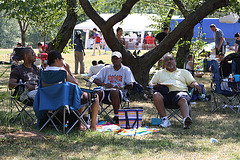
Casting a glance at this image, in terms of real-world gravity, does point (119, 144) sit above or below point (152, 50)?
below

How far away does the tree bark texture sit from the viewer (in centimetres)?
777

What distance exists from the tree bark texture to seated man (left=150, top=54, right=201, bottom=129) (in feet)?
5.87

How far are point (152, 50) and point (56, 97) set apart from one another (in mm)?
3688

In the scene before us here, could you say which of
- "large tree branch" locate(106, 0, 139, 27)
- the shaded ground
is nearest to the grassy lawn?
the shaded ground

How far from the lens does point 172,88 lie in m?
6.10

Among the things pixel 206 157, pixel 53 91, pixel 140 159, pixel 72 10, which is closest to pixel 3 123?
pixel 53 91

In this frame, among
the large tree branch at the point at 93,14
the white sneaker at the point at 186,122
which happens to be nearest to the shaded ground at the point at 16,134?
the white sneaker at the point at 186,122

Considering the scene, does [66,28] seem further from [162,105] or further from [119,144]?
[119,144]

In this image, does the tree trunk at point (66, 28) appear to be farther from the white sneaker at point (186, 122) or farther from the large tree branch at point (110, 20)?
the white sneaker at point (186, 122)

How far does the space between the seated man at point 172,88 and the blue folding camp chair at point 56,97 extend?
4.28ft

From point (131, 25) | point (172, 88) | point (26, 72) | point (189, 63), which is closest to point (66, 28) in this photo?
point (189, 63)

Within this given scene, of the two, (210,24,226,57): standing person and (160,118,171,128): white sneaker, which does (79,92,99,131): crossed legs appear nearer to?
(160,118,171,128): white sneaker

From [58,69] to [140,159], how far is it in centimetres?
191

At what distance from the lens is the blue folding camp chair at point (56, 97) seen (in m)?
4.93
